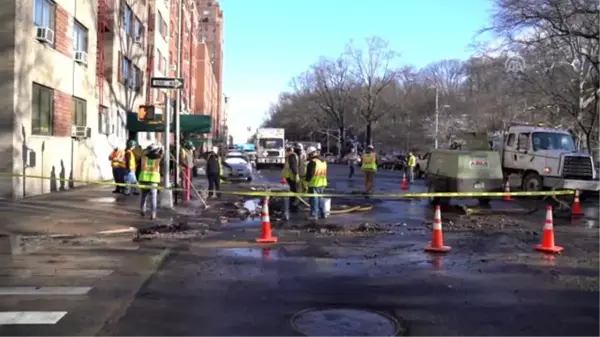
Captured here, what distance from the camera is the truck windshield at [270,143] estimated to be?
51.9 metres

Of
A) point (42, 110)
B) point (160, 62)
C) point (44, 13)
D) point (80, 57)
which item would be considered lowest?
point (42, 110)

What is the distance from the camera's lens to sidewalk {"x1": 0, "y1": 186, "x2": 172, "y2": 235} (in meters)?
12.5

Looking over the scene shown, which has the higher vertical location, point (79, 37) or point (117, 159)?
point (79, 37)

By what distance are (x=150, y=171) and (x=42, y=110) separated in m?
7.09

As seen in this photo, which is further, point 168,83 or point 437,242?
point 168,83

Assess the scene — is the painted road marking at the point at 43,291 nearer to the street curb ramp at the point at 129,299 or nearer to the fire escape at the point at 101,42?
the street curb ramp at the point at 129,299

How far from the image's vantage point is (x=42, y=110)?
1947 cm

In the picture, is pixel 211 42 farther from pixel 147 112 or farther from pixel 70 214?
pixel 70 214

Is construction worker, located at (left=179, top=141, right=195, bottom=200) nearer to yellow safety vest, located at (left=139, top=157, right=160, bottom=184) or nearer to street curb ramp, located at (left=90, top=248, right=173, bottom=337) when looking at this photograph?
yellow safety vest, located at (left=139, top=157, right=160, bottom=184)

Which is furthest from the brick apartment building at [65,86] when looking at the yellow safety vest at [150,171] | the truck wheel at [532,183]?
the truck wheel at [532,183]

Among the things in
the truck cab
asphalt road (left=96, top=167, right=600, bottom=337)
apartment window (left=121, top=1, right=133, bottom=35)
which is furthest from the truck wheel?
apartment window (left=121, top=1, right=133, bottom=35)

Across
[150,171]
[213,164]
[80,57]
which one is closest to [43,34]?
[80,57]

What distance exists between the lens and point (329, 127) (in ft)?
391

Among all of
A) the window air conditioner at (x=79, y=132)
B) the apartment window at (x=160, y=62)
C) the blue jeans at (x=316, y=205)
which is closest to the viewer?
the blue jeans at (x=316, y=205)
